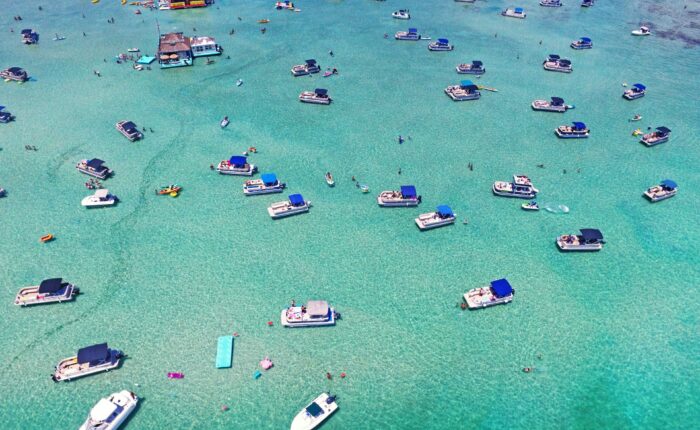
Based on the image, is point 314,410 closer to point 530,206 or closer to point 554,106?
point 530,206

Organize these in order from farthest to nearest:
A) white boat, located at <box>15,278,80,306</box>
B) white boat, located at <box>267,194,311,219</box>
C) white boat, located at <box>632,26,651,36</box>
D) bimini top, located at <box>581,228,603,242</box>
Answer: white boat, located at <box>632,26,651,36</box> → white boat, located at <box>267,194,311,219</box> → bimini top, located at <box>581,228,603,242</box> → white boat, located at <box>15,278,80,306</box>

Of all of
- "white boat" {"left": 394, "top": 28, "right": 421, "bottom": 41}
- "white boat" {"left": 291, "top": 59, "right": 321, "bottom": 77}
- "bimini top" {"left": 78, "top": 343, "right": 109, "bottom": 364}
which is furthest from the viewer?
"white boat" {"left": 394, "top": 28, "right": 421, "bottom": 41}

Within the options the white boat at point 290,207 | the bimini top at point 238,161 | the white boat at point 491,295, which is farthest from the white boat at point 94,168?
the white boat at point 491,295

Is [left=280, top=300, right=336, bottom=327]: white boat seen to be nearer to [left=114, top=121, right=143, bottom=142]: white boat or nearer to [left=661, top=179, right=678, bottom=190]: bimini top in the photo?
[left=114, top=121, right=143, bottom=142]: white boat

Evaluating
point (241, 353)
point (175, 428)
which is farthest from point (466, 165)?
point (175, 428)

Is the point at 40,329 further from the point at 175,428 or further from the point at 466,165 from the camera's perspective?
the point at 466,165

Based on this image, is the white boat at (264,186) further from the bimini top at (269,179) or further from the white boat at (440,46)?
the white boat at (440,46)

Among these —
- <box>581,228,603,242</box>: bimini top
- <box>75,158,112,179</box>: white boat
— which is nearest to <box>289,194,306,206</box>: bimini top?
<box>75,158,112,179</box>: white boat

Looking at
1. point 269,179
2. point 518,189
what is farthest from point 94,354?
point 518,189
